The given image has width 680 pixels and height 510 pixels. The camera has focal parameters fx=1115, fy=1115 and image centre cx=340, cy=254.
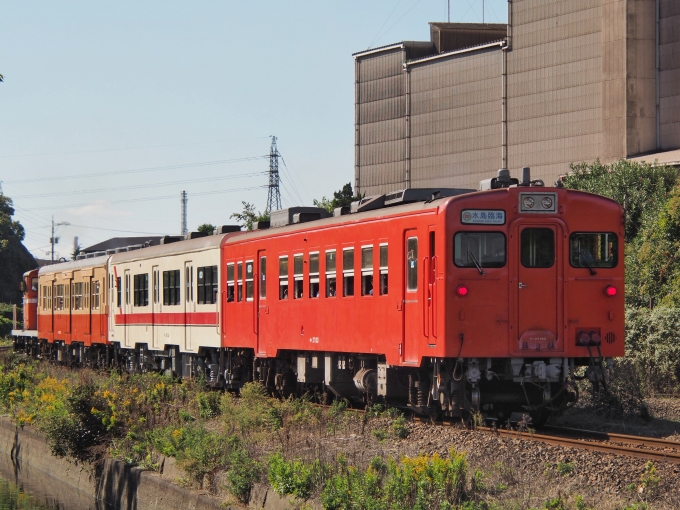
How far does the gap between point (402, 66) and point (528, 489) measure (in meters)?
80.5

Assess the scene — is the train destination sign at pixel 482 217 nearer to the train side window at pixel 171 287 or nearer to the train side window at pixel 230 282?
the train side window at pixel 230 282

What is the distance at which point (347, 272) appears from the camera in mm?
17750

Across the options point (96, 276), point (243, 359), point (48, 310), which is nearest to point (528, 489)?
point (243, 359)

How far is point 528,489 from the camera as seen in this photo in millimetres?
10430

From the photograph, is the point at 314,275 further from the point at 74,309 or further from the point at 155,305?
the point at 74,309

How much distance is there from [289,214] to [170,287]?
593 centimetres

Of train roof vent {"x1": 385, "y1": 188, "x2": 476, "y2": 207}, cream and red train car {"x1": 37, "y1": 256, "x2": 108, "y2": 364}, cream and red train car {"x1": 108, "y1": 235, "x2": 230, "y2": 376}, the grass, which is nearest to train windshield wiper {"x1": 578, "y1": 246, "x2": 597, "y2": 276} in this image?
train roof vent {"x1": 385, "y1": 188, "x2": 476, "y2": 207}

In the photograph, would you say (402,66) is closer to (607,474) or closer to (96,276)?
(96,276)

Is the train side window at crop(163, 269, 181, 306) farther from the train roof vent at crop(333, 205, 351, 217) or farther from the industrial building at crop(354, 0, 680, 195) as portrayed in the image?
the industrial building at crop(354, 0, 680, 195)

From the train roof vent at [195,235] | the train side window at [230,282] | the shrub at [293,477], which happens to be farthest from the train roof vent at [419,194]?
the train roof vent at [195,235]

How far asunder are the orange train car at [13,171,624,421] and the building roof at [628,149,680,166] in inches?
1973

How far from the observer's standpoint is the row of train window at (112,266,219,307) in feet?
78.9

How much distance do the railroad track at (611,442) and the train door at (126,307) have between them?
1645cm

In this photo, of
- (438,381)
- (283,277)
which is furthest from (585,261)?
(283,277)
